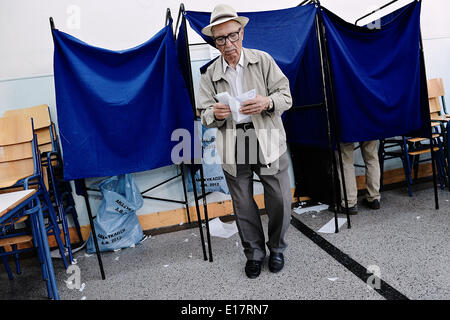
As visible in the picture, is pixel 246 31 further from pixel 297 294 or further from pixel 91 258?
pixel 91 258

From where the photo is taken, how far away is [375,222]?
8.34 ft

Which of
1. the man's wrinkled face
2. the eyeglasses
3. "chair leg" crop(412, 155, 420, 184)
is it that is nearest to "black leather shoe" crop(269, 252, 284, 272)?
the man's wrinkled face

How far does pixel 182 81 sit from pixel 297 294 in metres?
1.51

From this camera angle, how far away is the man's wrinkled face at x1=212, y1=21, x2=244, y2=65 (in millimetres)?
1701

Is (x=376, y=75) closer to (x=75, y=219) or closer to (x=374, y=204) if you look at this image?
(x=374, y=204)

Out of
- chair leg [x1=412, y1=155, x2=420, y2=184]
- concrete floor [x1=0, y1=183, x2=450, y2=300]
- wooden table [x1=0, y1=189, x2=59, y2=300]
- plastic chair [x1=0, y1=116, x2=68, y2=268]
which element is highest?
plastic chair [x1=0, y1=116, x2=68, y2=268]

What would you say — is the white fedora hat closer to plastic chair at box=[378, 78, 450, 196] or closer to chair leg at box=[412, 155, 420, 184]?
plastic chair at box=[378, 78, 450, 196]

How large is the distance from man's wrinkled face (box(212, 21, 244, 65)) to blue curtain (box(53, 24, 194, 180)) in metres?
0.42

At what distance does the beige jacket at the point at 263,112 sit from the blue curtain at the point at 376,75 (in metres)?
0.73

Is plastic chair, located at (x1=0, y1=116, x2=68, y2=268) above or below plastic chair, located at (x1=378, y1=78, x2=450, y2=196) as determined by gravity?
above

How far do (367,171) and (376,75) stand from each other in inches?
36.3

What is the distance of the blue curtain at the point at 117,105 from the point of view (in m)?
1.88

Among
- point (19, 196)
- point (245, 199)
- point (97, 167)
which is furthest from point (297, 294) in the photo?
point (19, 196)

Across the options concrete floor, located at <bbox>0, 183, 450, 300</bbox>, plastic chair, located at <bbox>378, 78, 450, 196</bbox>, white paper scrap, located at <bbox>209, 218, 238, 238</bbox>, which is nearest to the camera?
concrete floor, located at <bbox>0, 183, 450, 300</bbox>
